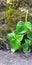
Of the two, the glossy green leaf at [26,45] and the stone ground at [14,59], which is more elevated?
the glossy green leaf at [26,45]

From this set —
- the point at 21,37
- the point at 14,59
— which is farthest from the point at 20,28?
the point at 14,59

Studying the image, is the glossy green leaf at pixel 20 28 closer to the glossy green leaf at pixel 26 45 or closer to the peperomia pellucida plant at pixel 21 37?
the peperomia pellucida plant at pixel 21 37

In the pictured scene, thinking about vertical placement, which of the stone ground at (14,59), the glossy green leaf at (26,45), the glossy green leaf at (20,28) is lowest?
the stone ground at (14,59)

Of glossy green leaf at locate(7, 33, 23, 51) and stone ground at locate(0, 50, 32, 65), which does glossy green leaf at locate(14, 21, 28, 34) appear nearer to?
glossy green leaf at locate(7, 33, 23, 51)

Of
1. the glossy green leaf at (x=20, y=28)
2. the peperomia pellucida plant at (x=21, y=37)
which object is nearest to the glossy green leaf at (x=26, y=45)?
the peperomia pellucida plant at (x=21, y=37)

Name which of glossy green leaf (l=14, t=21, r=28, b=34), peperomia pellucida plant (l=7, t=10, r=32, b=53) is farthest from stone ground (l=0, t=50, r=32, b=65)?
glossy green leaf (l=14, t=21, r=28, b=34)

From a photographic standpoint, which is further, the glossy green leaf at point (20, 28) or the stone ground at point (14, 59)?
the glossy green leaf at point (20, 28)

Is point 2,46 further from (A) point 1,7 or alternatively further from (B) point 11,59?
(A) point 1,7
